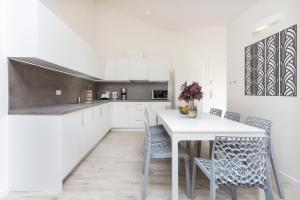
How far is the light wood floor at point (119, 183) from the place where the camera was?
6.89ft

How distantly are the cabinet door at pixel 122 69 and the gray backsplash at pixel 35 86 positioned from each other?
65.5 inches

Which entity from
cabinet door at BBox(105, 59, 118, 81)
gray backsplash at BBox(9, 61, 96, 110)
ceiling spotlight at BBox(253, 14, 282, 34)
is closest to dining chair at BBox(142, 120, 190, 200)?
gray backsplash at BBox(9, 61, 96, 110)

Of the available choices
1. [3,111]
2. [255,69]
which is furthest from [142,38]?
[3,111]

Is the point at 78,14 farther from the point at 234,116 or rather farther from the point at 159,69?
the point at 234,116

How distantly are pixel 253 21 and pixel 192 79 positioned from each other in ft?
7.69

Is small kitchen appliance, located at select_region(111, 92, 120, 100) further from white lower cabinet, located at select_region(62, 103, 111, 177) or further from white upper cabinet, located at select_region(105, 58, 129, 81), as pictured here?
white lower cabinet, located at select_region(62, 103, 111, 177)

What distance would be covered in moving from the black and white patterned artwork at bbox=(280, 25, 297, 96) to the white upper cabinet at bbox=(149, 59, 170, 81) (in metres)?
3.30

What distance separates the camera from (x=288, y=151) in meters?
2.47

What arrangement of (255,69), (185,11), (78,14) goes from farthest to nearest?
(78,14) → (185,11) → (255,69)

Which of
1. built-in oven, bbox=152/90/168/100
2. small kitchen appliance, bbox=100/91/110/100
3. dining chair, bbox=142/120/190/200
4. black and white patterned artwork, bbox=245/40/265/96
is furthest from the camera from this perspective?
small kitchen appliance, bbox=100/91/110/100

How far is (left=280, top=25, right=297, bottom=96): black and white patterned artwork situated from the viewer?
2.32 meters

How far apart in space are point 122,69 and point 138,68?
439 millimetres

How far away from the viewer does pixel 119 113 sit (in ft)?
18.1

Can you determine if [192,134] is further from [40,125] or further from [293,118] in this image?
[40,125]
